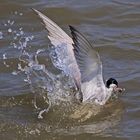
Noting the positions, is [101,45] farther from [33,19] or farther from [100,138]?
[100,138]

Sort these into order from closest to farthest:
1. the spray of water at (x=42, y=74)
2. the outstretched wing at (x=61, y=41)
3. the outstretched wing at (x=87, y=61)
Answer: the outstretched wing at (x=87, y=61) < the outstretched wing at (x=61, y=41) < the spray of water at (x=42, y=74)

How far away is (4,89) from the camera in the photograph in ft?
29.3

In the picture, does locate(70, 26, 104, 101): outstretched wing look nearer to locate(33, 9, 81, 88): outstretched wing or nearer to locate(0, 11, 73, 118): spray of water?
locate(33, 9, 81, 88): outstretched wing

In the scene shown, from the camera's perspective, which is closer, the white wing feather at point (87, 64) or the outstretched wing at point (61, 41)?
the white wing feather at point (87, 64)

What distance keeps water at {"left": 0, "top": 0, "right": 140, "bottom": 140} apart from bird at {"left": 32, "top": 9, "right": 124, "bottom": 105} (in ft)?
0.57

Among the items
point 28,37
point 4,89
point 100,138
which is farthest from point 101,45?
point 100,138

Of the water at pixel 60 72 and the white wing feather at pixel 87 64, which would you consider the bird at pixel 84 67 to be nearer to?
the white wing feather at pixel 87 64

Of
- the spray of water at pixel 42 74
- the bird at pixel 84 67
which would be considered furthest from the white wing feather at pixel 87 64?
the spray of water at pixel 42 74

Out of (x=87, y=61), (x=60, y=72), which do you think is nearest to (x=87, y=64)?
(x=87, y=61)

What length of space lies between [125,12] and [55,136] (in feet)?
12.5

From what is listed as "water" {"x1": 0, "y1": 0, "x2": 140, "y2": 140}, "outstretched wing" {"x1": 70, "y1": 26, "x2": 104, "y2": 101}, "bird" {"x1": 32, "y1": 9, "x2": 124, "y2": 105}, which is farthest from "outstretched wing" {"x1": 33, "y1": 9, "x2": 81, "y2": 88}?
"outstretched wing" {"x1": 70, "y1": 26, "x2": 104, "y2": 101}

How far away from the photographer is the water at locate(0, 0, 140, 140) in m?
8.02

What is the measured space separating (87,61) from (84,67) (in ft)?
0.34

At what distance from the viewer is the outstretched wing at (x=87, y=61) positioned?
7.77 metres
